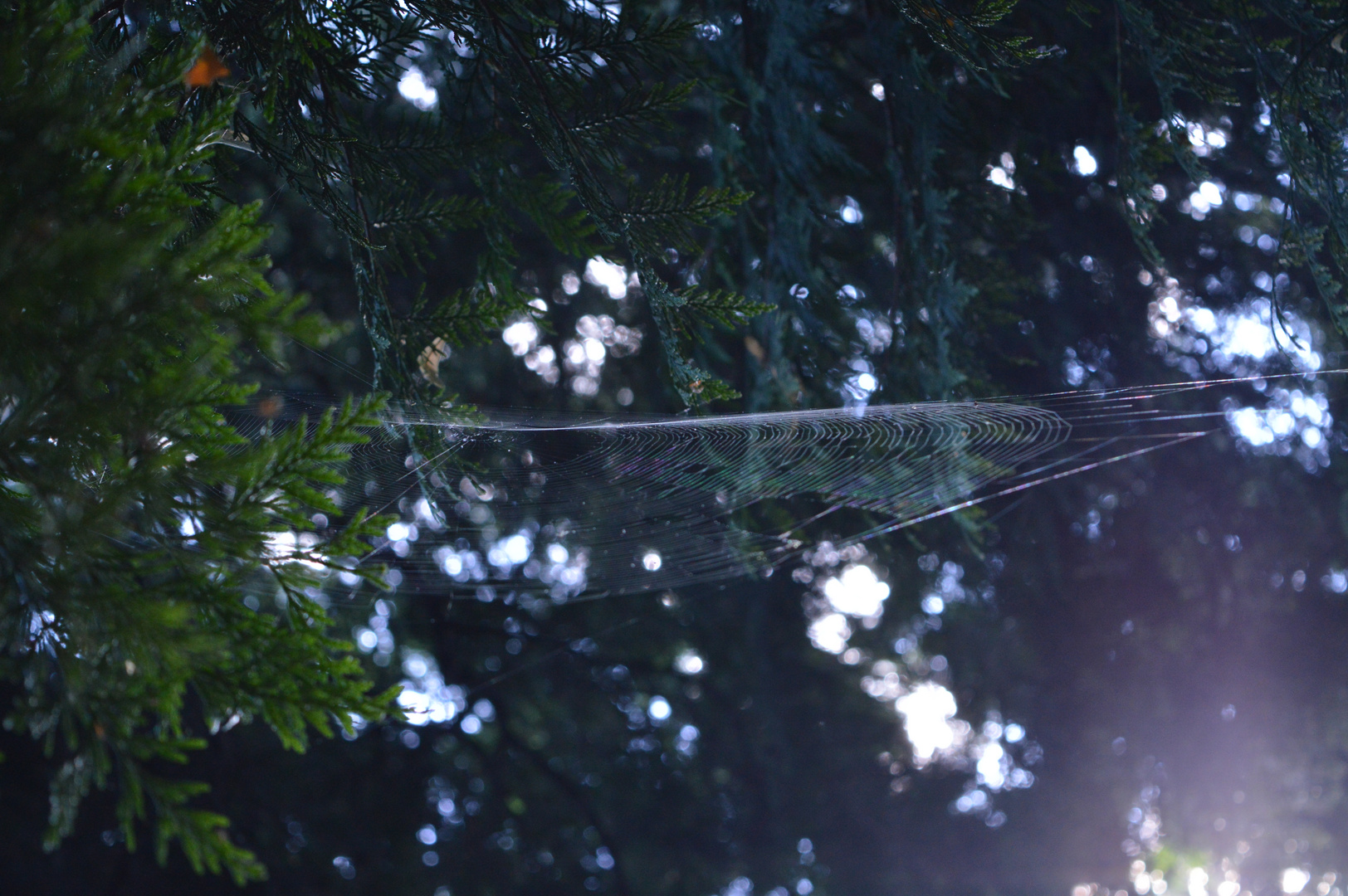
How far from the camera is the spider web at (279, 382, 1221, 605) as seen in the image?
2.80 m

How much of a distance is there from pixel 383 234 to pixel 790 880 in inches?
289

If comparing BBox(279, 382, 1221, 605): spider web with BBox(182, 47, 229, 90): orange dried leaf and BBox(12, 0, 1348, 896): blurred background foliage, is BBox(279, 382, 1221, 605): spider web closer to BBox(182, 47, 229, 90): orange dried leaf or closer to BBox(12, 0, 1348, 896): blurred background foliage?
BBox(12, 0, 1348, 896): blurred background foliage

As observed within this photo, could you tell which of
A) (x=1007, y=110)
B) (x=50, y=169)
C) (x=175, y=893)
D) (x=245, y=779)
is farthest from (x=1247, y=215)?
(x=175, y=893)

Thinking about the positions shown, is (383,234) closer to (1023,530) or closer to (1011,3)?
(1011,3)

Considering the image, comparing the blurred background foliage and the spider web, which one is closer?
the blurred background foliage

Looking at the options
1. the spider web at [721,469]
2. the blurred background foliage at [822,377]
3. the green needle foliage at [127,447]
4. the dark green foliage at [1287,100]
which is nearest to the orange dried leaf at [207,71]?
the blurred background foliage at [822,377]

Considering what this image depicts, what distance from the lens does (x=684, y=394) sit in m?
2.04

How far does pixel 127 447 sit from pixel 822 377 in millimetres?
2352

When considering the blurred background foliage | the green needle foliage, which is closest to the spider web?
the blurred background foliage

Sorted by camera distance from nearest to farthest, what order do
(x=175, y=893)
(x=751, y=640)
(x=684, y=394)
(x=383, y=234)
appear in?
(x=684, y=394) → (x=383, y=234) → (x=175, y=893) → (x=751, y=640)

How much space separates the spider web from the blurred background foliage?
0.54 ft

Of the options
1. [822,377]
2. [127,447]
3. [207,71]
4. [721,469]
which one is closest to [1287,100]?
[822,377]

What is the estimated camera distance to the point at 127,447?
124cm

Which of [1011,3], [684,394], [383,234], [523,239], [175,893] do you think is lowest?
[175,893]
